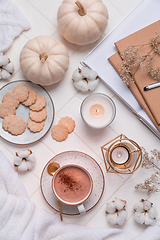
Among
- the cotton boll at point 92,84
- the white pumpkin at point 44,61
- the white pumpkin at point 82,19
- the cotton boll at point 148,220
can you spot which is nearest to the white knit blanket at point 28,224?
the cotton boll at point 148,220

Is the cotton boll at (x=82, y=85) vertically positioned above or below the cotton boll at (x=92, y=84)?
below

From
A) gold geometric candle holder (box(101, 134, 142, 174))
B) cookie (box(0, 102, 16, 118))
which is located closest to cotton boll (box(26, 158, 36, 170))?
cookie (box(0, 102, 16, 118))

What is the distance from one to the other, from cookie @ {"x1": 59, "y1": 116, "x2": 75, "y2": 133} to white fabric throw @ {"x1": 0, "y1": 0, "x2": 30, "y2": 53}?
50cm

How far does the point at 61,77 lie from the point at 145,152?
1.93ft

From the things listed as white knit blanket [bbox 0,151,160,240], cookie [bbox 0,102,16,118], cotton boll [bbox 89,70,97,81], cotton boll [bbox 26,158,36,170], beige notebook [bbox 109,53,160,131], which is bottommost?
white knit blanket [bbox 0,151,160,240]

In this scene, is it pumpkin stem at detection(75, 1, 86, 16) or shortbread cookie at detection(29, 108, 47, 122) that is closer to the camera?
pumpkin stem at detection(75, 1, 86, 16)

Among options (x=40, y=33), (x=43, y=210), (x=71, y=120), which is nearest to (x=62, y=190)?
(x=43, y=210)

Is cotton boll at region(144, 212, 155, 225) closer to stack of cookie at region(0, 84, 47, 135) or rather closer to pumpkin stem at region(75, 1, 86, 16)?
stack of cookie at region(0, 84, 47, 135)

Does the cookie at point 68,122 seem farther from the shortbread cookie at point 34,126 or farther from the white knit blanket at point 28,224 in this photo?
the white knit blanket at point 28,224

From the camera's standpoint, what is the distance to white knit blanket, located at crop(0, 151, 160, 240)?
128 cm

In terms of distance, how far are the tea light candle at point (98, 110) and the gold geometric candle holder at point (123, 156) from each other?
0.39 ft

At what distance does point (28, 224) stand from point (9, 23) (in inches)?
42.9

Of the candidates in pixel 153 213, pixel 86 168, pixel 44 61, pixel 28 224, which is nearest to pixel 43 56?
pixel 44 61

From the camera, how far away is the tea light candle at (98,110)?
1.30 metres
